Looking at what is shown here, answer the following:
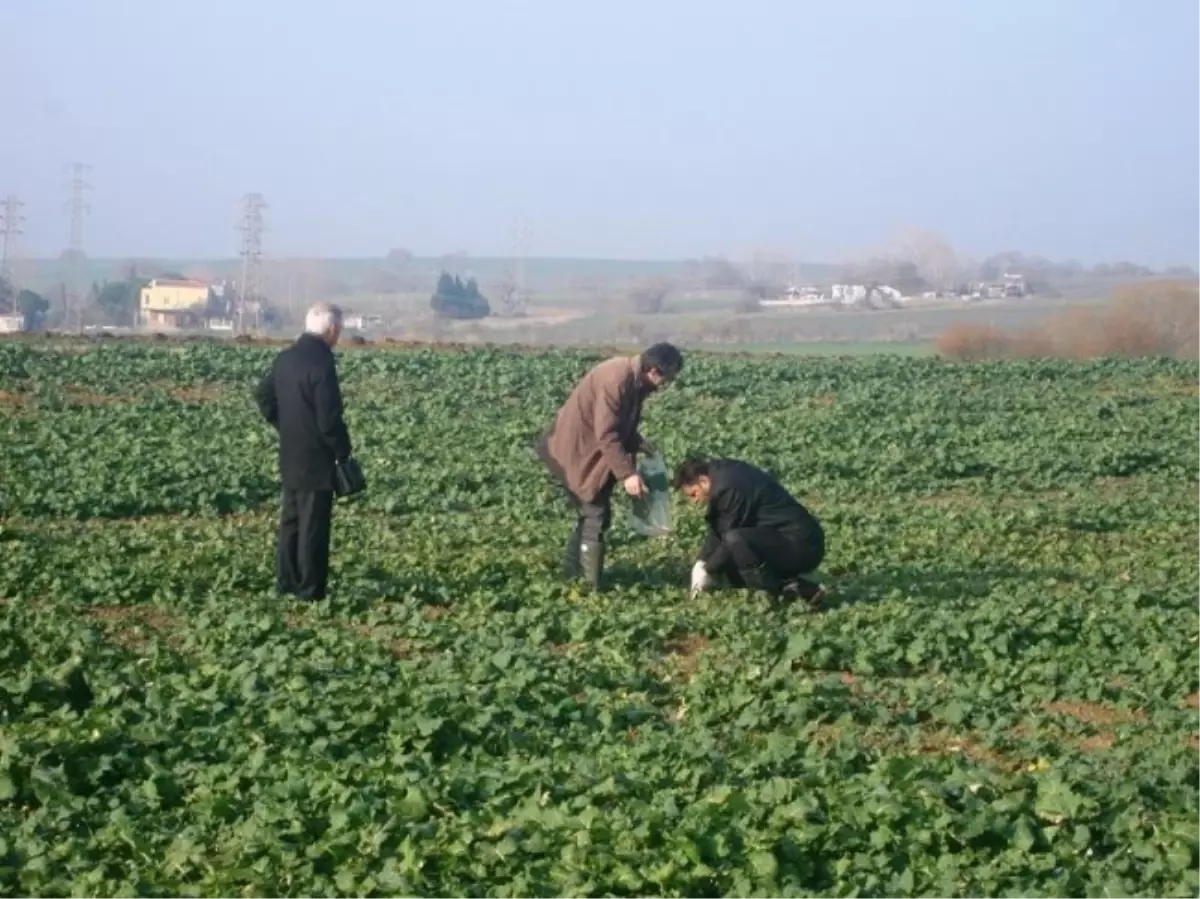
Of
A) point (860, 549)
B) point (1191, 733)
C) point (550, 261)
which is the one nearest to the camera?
point (1191, 733)

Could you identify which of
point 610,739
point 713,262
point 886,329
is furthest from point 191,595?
point 713,262

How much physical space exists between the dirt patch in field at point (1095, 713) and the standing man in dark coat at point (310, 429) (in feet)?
14.4

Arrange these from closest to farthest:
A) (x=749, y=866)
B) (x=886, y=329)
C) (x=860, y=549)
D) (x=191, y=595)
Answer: (x=749, y=866), (x=191, y=595), (x=860, y=549), (x=886, y=329)

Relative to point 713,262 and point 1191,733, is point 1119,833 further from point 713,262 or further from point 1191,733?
point 713,262

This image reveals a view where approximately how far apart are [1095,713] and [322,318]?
501cm

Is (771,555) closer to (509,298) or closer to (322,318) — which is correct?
(322,318)

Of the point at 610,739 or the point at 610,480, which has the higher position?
the point at 610,480

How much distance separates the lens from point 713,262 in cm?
13212

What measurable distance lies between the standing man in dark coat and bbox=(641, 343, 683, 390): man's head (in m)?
1.92

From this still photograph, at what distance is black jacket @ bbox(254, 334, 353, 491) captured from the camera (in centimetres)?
1113

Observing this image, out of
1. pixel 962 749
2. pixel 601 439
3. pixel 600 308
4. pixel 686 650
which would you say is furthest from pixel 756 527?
pixel 600 308

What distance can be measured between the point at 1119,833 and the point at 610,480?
573 centimetres

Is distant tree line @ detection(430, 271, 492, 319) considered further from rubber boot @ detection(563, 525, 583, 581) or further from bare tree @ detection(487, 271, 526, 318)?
rubber boot @ detection(563, 525, 583, 581)

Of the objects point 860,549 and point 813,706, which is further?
point 860,549
